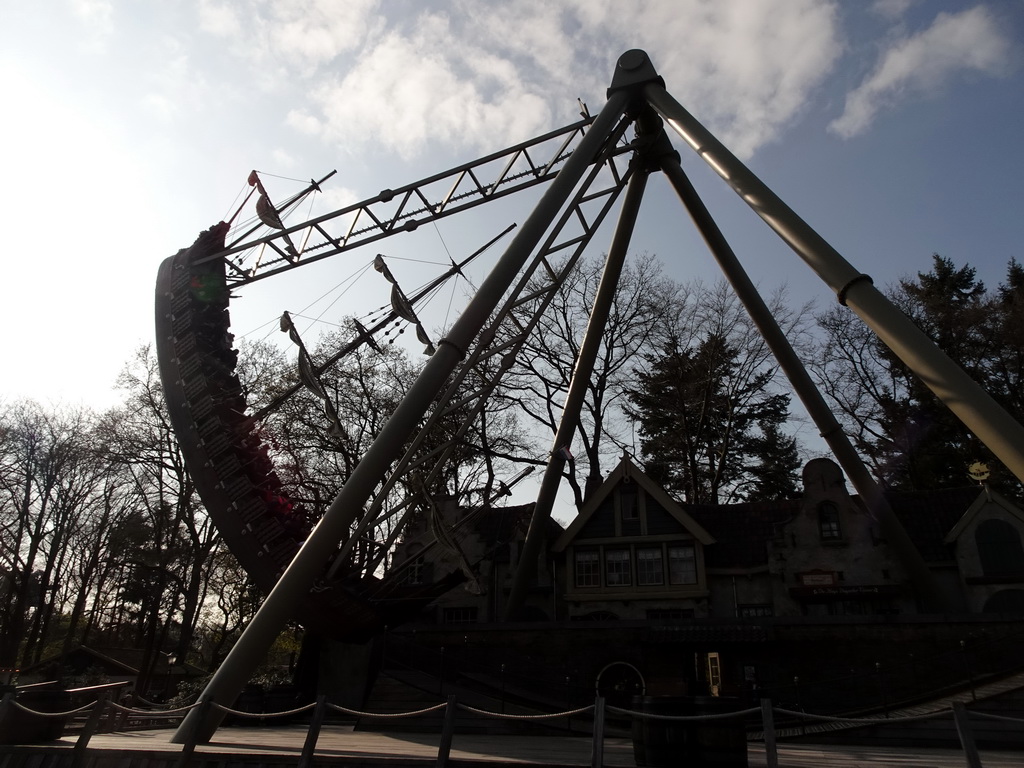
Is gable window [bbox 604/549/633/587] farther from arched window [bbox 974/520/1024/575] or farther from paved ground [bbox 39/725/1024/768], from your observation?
arched window [bbox 974/520/1024/575]

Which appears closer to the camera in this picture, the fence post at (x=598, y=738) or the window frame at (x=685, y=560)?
the fence post at (x=598, y=738)

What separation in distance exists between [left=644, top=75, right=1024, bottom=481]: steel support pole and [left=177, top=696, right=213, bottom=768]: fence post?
12181 mm

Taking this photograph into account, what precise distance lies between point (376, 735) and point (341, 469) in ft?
72.0

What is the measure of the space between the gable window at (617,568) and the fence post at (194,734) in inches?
707

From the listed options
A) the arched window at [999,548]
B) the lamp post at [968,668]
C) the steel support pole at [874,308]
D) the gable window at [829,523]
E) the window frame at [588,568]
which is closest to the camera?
the steel support pole at [874,308]

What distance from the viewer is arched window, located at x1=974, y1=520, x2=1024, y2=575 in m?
23.3

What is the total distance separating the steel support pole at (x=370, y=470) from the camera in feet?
38.4

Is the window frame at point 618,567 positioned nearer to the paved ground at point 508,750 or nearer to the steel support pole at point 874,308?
the paved ground at point 508,750

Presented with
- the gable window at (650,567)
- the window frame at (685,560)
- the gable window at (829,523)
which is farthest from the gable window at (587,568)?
the gable window at (829,523)

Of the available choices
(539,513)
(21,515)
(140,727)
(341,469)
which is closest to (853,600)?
(539,513)

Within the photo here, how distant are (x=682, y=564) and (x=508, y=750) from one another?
15577 millimetres

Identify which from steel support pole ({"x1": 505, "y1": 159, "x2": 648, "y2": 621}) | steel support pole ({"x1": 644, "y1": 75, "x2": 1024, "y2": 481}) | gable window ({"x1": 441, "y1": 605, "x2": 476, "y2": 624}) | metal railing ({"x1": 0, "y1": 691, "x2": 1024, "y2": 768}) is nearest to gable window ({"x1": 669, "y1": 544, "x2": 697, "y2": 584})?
steel support pole ({"x1": 505, "y1": 159, "x2": 648, "y2": 621})

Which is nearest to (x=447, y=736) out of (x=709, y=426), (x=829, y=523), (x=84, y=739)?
(x=84, y=739)

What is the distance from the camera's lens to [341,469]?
36.8 metres
